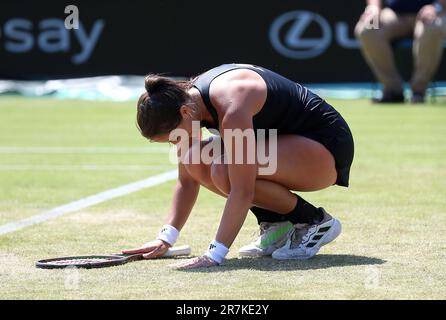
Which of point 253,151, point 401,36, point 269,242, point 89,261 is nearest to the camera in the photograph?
point 253,151

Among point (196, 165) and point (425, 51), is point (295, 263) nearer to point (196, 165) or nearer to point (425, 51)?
point (196, 165)

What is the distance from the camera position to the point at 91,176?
945 centimetres

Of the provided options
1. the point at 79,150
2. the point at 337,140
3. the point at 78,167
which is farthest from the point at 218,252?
the point at 79,150

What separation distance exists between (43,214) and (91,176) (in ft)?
6.64

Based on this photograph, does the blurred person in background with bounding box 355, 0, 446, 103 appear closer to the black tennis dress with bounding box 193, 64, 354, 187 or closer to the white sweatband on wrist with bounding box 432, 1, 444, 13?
the white sweatband on wrist with bounding box 432, 1, 444, 13

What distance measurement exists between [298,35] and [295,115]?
12320mm

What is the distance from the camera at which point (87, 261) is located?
559 centimetres

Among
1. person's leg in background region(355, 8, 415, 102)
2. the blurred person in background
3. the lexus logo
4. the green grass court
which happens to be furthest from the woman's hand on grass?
the lexus logo

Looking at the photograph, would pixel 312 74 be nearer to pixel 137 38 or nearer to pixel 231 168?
pixel 137 38

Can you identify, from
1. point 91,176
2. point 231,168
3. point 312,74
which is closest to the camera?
point 231,168

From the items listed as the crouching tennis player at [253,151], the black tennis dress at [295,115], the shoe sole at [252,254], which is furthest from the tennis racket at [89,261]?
the black tennis dress at [295,115]

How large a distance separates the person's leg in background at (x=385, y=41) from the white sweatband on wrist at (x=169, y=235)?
10.2 meters

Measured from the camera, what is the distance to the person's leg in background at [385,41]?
51.9ft
